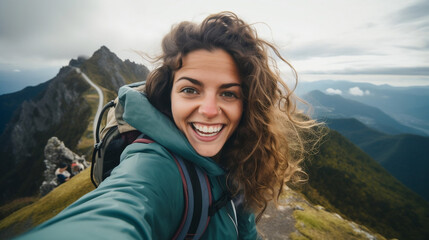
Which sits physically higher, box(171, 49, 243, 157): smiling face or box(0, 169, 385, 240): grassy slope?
box(171, 49, 243, 157): smiling face

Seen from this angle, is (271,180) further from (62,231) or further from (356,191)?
(356,191)

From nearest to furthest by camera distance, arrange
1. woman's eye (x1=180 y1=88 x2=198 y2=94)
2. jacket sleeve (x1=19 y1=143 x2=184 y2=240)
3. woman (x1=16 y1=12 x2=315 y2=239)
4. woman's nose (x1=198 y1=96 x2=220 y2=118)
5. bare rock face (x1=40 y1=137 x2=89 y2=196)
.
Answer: jacket sleeve (x1=19 y1=143 x2=184 y2=240), woman (x1=16 y1=12 x2=315 y2=239), woman's nose (x1=198 y1=96 x2=220 y2=118), woman's eye (x1=180 y1=88 x2=198 y2=94), bare rock face (x1=40 y1=137 x2=89 y2=196)

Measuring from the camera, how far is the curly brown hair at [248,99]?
115 inches

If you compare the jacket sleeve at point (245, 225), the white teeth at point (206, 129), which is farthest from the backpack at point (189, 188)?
the jacket sleeve at point (245, 225)

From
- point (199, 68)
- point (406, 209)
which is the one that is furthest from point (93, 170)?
point (406, 209)

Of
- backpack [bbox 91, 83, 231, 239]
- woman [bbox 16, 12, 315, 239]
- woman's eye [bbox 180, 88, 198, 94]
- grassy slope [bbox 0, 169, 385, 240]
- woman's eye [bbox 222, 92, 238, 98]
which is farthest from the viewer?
grassy slope [bbox 0, 169, 385, 240]

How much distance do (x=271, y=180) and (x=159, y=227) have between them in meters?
2.38

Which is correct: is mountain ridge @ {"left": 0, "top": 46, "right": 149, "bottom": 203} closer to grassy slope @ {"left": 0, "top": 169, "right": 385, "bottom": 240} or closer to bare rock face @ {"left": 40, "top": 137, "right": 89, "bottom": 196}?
bare rock face @ {"left": 40, "top": 137, "right": 89, "bottom": 196}

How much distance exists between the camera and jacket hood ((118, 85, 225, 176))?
237 centimetres

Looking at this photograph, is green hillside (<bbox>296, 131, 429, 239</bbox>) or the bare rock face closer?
the bare rock face

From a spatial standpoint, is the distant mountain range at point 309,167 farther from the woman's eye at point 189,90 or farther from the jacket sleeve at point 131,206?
the jacket sleeve at point 131,206

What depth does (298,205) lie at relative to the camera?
39.4ft

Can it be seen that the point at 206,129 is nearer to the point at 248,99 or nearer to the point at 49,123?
the point at 248,99

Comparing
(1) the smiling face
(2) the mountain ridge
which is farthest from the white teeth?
(2) the mountain ridge
